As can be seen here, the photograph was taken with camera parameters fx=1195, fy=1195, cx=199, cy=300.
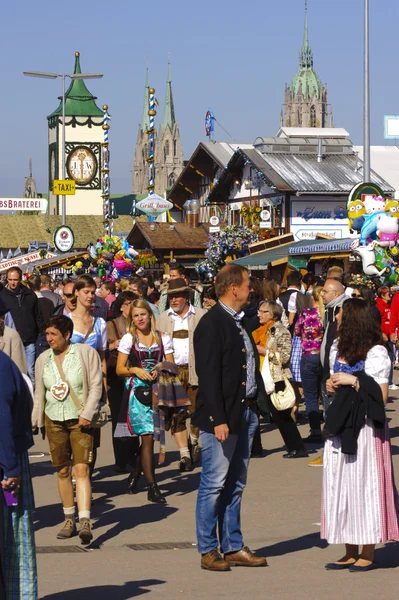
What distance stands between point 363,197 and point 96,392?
52.1 ft

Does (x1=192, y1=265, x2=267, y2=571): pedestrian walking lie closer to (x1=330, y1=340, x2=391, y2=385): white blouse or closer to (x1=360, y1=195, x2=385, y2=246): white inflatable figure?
(x1=330, y1=340, x2=391, y2=385): white blouse

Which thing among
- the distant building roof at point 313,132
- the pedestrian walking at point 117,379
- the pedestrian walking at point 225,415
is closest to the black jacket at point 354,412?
the pedestrian walking at point 225,415

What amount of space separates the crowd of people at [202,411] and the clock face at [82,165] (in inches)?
5383

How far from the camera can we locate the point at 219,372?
7.02m

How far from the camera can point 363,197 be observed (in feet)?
76.7

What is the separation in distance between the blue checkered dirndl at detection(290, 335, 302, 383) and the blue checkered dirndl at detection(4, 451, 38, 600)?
7985 millimetres

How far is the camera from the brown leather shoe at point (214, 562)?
7.14 m

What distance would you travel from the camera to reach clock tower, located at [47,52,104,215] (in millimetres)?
147125

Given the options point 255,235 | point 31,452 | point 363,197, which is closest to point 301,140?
point 255,235

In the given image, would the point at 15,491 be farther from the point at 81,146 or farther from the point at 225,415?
the point at 81,146

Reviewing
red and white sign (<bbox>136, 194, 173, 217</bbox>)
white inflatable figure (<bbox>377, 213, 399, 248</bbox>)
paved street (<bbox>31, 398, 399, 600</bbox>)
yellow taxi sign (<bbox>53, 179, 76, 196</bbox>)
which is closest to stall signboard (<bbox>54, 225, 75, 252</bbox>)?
yellow taxi sign (<bbox>53, 179, 76, 196</bbox>)

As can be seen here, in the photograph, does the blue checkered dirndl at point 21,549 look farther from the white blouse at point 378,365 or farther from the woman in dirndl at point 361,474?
the white blouse at point 378,365

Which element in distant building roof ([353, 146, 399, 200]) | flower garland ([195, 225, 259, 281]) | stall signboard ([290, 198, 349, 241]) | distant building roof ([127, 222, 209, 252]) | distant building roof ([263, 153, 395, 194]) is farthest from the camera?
distant building roof ([353, 146, 399, 200])

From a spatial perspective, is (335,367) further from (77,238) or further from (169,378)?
(77,238)
